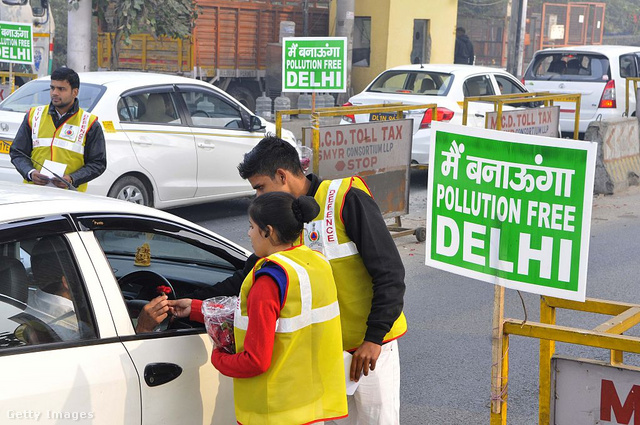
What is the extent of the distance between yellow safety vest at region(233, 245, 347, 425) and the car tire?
6327 millimetres

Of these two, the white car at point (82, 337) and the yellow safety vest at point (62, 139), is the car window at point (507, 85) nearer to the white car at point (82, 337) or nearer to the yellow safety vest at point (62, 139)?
the yellow safety vest at point (62, 139)

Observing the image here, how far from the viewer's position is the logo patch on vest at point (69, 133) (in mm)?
6645

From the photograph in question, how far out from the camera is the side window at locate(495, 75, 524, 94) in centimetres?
1396

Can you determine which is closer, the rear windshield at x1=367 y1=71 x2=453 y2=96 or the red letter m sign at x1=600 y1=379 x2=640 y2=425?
the red letter m sign at x1=600 y1=379 x2=640 y2=425

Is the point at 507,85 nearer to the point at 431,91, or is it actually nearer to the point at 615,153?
the point at 431,91

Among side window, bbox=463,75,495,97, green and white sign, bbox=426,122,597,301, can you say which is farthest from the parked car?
green and white sign, bbox=426,122,597,301

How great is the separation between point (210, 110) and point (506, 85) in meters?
5.72

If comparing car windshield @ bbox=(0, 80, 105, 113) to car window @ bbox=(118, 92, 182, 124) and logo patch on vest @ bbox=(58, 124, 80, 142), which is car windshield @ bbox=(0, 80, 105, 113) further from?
logo patch on vest @ bbox=(58, 124, 80, 142)

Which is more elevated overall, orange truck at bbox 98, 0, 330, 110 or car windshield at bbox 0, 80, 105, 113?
orange truck at bbox 98, 0, 330, 110

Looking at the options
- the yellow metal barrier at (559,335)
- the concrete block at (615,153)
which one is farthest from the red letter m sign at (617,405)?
the concrete block at (615,153)

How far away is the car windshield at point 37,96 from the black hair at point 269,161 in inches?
236

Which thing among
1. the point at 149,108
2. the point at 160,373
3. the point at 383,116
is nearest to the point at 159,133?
the point at 149,108

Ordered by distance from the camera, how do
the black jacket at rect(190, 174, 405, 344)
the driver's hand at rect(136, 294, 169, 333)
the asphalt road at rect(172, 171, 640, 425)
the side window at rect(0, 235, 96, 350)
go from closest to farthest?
the side window at rect(0, 235, 96, 350) < the driver's hand at rect(136, 294, 169, 333) < the black jacket at rect(190, 174, 405, 344) < the asphalt road at rect(172, 171, 640, 425)

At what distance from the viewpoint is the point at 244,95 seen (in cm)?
2436
